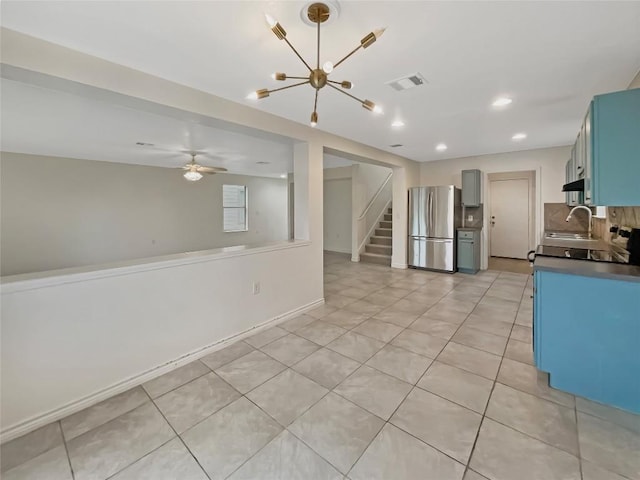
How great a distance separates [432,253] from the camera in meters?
5.98

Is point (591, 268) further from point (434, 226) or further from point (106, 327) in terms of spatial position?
point (434, 226)

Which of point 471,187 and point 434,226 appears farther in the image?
point 434,226

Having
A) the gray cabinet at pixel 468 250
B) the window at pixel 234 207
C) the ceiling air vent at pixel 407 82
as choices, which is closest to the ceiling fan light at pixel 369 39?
the ceiling air vent at pixel 407 82

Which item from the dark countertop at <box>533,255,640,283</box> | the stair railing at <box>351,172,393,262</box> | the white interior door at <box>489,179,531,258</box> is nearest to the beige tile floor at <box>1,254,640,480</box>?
the dark countertop at <box>533,255,640,283</box>

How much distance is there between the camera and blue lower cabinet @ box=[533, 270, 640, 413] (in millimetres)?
1796

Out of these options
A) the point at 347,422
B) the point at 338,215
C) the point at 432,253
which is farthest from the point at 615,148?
the point at 338,215

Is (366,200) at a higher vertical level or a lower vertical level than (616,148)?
higher

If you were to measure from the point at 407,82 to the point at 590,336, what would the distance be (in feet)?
7.89

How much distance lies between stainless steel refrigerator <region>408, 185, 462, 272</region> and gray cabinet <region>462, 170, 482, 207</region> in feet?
0.51

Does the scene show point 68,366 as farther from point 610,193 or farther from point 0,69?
point 610,193

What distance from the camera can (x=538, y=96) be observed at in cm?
277

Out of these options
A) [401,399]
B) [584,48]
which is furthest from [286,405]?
[584,48]

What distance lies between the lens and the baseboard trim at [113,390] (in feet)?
5.62

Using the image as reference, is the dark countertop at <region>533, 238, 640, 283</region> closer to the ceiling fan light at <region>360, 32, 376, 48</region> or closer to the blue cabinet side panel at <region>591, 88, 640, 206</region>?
the blue cabinet side panel at <region>591, 88, 640, 206</region>
